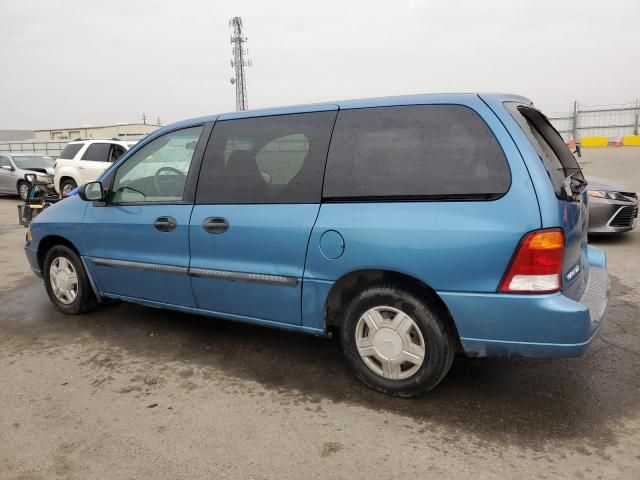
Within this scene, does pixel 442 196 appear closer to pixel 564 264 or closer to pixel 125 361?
pixel 564 264

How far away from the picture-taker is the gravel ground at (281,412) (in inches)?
94.7

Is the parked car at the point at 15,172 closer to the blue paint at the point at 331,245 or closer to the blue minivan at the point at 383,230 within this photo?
the blue minivan at the point at 383,230

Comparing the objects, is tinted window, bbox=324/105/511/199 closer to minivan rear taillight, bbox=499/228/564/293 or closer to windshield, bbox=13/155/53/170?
minivan rear taillight, bbox=499/228/564/293

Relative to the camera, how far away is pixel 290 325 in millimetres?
3268

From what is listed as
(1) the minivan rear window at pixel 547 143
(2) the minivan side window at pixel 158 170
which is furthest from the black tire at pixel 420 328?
(2) the minivan side window at pixel 158 170

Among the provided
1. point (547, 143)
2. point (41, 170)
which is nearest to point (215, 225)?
point (547, 143)

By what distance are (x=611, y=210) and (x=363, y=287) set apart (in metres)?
5.43

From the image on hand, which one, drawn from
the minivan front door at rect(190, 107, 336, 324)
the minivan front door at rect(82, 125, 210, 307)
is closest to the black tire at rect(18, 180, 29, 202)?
the minivan front door at rect(82, 125, 210, 307)

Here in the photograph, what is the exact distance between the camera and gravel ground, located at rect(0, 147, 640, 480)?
2.40 metres

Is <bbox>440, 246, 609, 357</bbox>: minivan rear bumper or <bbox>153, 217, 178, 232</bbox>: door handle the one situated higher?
<bbox>153, 217, 178, 232</bbox>: door handle

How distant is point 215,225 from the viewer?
3.40m

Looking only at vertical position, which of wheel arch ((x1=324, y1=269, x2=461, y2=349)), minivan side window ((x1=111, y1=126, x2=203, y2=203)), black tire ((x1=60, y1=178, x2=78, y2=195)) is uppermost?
minivan side window ((x1=111, y1=126, x2=203, y2=203))

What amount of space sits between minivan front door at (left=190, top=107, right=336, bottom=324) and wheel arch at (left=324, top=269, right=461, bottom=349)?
215mm

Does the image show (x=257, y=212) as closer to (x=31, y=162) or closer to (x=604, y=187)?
(x=604, y=187)
